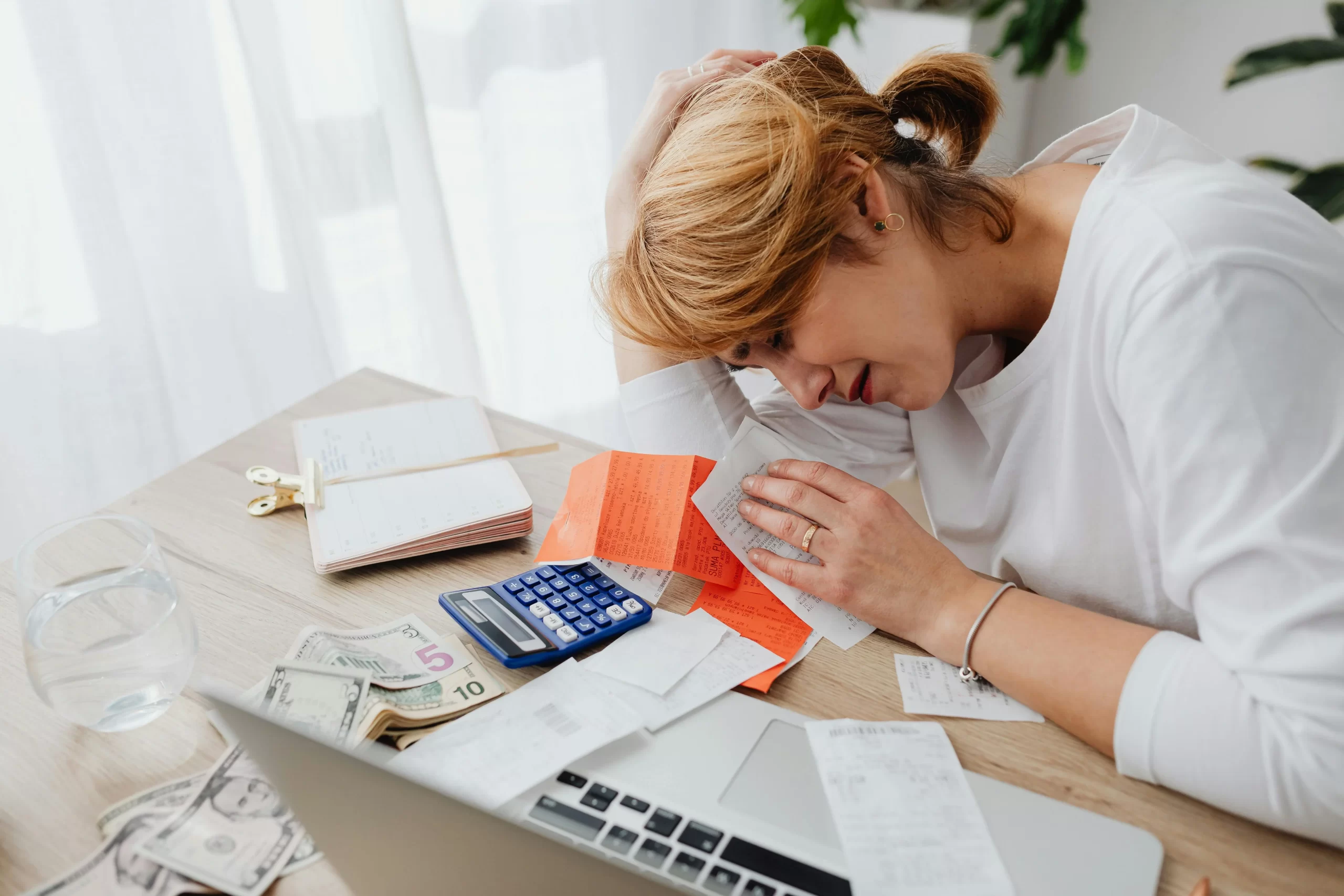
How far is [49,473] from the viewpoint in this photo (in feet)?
4.43

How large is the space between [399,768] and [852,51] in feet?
7.82

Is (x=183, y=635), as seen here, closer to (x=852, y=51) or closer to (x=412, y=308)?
(x=412, y=308)

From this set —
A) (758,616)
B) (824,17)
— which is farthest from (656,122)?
(824,17)

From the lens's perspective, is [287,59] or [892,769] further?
[287,59]

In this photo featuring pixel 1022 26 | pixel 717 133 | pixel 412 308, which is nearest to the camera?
pixel 717 133

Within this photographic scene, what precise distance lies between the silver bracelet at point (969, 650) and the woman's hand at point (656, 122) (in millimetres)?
519

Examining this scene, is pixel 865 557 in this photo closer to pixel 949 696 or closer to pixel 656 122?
pixel 949 696

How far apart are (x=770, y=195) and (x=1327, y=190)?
72.9 inches

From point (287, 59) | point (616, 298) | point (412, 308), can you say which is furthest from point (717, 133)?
point (412, 308)

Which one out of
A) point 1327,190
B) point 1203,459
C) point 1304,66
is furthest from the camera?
point 1327,190

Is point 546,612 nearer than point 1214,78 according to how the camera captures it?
Yes

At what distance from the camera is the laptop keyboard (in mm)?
532

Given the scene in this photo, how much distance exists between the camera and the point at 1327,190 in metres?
1.96

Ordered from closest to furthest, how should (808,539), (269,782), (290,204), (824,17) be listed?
(269,782) → (808,539) → (290,204) → (824,17)
